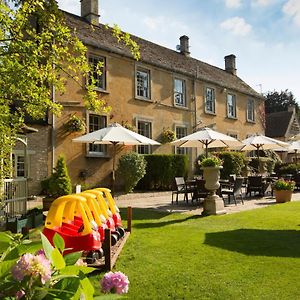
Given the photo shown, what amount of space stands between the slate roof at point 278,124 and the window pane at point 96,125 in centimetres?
2740

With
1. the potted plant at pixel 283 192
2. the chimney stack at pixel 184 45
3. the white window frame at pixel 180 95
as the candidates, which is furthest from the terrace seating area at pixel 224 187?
the chimney stack at pixel 184 45

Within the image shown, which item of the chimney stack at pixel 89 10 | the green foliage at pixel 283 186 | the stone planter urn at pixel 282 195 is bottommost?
the stone planter urn at pixel 282 195

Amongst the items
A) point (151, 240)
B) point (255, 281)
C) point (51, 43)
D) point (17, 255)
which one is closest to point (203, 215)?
point (151, 240)

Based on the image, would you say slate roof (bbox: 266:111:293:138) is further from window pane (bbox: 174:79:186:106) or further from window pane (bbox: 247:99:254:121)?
window pane (bbox: 174:79:186:106)

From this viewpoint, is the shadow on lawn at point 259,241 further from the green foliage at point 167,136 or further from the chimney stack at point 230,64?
the chimney stack at point 230,64

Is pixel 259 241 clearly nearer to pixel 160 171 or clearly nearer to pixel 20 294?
pixel 20 294

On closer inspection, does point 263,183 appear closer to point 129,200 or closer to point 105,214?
point 129,200

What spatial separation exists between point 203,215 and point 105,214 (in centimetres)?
452

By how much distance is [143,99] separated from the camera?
20500 mm

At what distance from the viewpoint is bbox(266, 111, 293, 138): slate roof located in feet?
133

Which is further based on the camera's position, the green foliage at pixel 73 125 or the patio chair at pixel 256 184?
the green foliage at pixel 73 125

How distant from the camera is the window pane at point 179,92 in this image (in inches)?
908

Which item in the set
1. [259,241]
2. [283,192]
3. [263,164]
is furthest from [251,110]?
[259,241]

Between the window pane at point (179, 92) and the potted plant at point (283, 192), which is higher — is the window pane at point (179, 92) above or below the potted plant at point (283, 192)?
above
